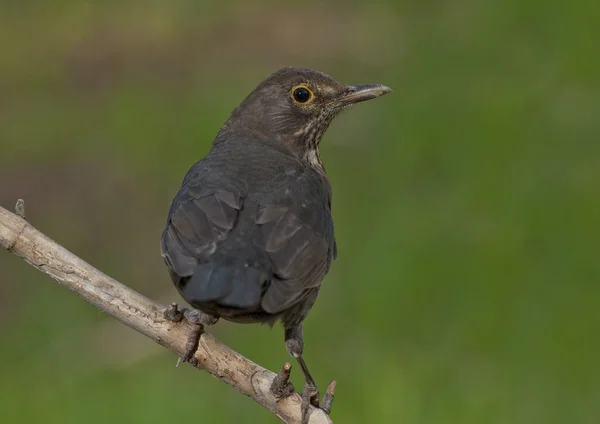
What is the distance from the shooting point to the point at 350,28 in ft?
63.3

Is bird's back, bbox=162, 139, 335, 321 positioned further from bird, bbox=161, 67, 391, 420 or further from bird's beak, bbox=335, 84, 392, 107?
bird's beak, bbox=335, 84, 392, 107

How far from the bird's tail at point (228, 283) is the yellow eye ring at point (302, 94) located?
210 centimetres

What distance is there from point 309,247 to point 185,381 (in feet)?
16.5

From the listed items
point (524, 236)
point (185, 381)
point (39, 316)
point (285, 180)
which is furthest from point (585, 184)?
point (285, 180)

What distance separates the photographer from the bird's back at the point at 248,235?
589 cm

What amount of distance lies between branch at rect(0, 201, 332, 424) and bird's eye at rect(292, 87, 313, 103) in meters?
2.34

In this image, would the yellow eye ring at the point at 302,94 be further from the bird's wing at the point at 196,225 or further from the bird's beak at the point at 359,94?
the bird's wing at the point at 196,225

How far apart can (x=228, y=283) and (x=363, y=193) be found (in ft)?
27.5

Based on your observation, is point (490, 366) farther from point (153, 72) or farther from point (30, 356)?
point (153, 72)

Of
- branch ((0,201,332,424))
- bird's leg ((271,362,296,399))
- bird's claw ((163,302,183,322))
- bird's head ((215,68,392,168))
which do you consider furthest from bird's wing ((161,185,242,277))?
bird's head ((215,68,392,168))

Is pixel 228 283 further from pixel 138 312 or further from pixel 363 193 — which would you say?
pixel 363 193

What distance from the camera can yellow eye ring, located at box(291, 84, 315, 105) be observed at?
7961 mm

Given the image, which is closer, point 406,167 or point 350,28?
point 406,167

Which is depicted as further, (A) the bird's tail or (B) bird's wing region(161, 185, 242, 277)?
(B) bird's wing region(161, 185, 242, 277)
